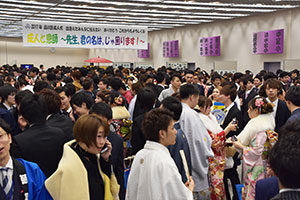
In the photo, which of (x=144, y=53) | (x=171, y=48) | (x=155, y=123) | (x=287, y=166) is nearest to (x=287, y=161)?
(x=287, y=166)

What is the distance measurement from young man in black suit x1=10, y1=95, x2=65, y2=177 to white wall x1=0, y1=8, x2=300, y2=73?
40.1ft

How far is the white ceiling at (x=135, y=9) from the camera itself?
11.3 meters

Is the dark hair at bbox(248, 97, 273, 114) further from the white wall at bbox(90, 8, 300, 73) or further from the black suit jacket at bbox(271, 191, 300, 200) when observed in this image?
the white wall at bbox(90, 8, 300, 73)

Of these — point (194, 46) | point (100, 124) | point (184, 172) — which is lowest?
point (184, 172)

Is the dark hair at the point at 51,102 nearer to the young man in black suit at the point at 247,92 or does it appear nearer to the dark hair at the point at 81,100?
the dark hair at the point at 81,100

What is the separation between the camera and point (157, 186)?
6.55 ft

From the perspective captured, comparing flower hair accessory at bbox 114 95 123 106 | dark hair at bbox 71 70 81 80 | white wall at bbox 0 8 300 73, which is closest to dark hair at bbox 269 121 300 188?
flower hair accessory at bbox 114 95 123 106

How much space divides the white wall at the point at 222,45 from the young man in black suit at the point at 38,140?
12.2 metres

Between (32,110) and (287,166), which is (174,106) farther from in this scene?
(287,166)

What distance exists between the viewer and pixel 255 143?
3.18m


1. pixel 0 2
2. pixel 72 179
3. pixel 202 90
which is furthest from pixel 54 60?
pixel 72 179

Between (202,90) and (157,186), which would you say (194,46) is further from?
(157,186)

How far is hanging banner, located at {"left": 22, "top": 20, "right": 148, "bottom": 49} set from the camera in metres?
11.1

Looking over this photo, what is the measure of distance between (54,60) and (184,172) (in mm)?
27172
